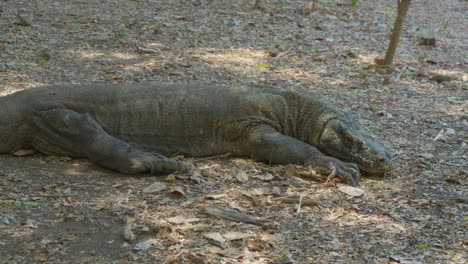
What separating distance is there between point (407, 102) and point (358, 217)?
2.83 metres

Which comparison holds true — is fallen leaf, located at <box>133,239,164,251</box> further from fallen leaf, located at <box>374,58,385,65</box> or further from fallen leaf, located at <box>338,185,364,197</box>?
fallen leaf, located at <box>374,58,385,65</box>

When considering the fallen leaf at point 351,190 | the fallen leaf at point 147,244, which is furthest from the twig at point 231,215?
the fallen leaf at point 351,190

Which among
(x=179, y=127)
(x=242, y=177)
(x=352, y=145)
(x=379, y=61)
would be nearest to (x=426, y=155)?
(x=352, y=145)

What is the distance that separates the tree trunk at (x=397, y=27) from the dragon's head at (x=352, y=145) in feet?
7.86

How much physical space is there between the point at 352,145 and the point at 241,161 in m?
0.79

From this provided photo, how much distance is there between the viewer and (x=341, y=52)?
26.2 feet

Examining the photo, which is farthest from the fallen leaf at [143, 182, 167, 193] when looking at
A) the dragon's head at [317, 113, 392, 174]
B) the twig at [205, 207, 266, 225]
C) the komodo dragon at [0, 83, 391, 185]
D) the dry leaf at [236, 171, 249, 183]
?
the dragon's head at [317, 113, 392, 174]

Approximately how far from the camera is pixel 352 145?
4637mm

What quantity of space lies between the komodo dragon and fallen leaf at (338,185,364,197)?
9 centimetres

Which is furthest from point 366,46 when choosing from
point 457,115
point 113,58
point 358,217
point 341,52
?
point 358,217

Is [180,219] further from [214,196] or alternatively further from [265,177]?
[265,177]

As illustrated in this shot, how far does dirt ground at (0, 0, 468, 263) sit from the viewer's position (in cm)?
335

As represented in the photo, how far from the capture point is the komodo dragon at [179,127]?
440cm

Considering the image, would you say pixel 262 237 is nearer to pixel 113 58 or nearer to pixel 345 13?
pixel 113 58
